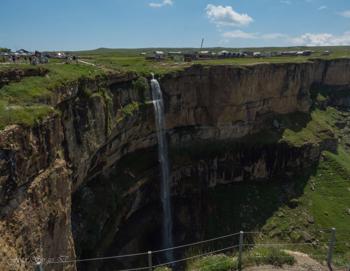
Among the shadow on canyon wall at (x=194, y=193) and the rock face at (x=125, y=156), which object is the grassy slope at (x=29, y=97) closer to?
the rock face at (x=125, y=156)

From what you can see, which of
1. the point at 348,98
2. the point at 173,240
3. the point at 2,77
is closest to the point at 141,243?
the point at 173,240

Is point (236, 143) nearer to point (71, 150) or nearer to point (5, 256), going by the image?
point (71, 150)

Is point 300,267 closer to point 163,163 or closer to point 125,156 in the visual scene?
point 125,156

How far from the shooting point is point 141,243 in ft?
101

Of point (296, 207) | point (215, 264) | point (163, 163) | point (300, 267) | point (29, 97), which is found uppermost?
point (29, 97)

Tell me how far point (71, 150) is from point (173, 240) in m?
15.5

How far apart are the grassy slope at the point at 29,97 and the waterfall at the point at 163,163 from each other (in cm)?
1132

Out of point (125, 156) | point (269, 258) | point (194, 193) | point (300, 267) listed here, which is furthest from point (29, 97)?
point (194, 193)

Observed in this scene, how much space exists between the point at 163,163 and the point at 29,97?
19548 mm

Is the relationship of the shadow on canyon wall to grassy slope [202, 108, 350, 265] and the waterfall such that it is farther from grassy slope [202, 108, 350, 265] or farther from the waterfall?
the waterfall

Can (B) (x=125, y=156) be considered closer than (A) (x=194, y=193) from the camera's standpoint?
Yes

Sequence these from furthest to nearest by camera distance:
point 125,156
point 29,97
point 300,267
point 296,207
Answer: point 296,207
point 125,156
point 29,97
point 300,267

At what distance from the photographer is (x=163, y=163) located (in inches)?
1363

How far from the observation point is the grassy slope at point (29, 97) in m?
13.5
